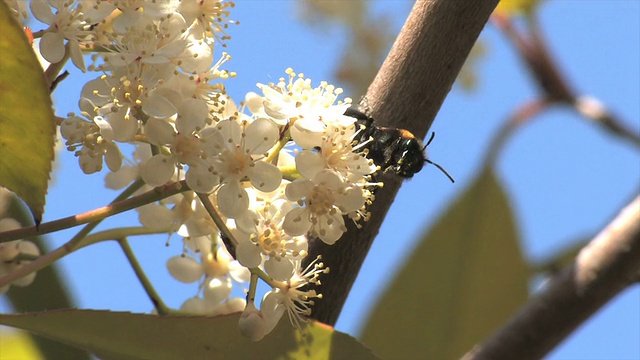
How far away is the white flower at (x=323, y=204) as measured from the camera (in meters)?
0.93

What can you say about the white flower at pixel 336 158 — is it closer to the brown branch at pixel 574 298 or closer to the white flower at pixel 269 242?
the white flower at pixel 269 242

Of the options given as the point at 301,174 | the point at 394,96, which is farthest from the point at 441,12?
the point at 301,174

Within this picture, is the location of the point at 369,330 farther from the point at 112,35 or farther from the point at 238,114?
the point at 112,35

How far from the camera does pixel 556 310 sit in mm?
1048

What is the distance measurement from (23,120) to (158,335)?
0.88ft

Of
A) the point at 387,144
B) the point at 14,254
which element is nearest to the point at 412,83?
the point at 387,144

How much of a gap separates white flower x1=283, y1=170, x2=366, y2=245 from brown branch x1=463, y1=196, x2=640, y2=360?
0.71 feet

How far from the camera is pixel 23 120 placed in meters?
0.83

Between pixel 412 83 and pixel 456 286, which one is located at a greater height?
pixel 412 83

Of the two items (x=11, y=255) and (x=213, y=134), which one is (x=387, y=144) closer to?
(x=213, y=134)

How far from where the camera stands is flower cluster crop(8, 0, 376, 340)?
2.99ft

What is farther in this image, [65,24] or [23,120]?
[65,24]

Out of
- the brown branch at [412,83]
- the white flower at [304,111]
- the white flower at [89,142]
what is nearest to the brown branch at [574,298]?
the brown branch at [412,83]

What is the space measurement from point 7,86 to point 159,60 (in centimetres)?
15
